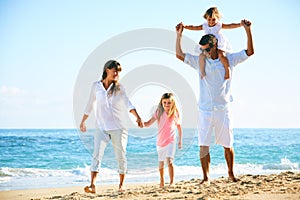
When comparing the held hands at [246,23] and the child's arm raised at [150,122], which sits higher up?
the held hands at [246,23]

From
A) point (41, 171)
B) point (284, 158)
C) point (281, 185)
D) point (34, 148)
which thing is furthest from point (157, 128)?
point (34, 148)

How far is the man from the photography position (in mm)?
4938

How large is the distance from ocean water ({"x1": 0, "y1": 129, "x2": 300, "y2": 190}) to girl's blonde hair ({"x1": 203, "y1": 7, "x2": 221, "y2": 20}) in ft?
5.79

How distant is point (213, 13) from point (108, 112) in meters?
1.82

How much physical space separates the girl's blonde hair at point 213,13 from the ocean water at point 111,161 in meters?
1.77

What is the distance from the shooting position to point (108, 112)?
5.16m

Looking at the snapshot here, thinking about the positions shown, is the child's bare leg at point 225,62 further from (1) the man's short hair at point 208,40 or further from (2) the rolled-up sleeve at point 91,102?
(2) the rolled-up sleeve at point 91,102

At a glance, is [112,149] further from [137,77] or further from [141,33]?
[141,33]

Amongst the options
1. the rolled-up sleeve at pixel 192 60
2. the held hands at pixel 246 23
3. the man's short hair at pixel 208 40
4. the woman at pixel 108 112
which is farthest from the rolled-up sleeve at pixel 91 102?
the held hands at pixel 246 23

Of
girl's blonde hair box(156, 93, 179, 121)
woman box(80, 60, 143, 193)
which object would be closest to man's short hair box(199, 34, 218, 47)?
girl's blonde hair box(156, 93, 179, 121)

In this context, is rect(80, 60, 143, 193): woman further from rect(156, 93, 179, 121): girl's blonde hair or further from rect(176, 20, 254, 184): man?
rect(176, 20, 254, 184): man

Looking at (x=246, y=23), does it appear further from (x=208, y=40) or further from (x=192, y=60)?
(x=192, y=60)

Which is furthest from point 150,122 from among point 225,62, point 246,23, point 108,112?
point 246,23

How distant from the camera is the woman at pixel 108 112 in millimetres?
5156
